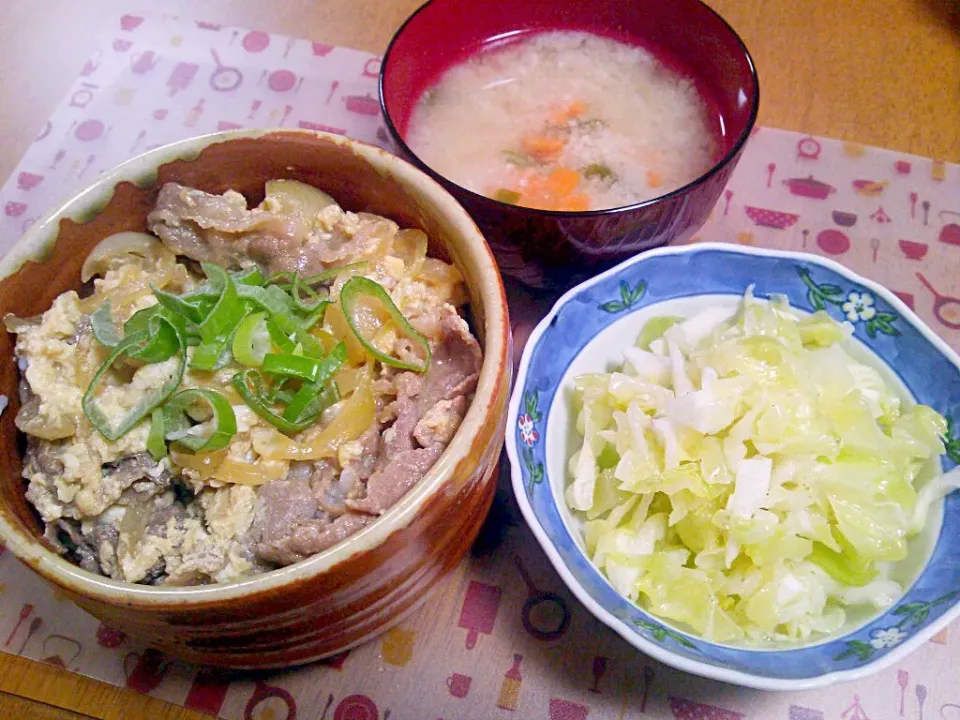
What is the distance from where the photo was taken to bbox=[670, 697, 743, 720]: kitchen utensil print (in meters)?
1.16

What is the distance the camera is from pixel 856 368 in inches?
53.3

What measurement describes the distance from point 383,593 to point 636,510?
46 cm

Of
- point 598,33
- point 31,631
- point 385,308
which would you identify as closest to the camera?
point 385,308

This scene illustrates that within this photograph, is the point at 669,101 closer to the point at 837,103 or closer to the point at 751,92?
the point at 751,92

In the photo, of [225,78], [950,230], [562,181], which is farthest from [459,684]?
[225,78]

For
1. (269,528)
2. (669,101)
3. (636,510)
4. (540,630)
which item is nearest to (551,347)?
(636,510)

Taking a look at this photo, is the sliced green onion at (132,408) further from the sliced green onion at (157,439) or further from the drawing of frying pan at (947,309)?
the drawing of frying pan at (947,309)

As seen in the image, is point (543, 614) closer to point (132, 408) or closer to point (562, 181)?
point (132, 408)

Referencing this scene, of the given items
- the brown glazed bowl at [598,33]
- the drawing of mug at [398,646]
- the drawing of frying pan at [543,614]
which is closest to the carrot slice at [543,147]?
the brown glazed bowl at [598,33]

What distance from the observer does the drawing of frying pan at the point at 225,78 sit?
1938 millimetres

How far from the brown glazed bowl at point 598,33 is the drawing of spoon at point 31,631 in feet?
3.15

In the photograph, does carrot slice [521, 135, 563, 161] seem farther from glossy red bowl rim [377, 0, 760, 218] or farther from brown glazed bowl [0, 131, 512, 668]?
brown glazed bowl [0, 131, 512, 668]

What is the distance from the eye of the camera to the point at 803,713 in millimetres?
1168

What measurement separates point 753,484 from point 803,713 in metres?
0.35
